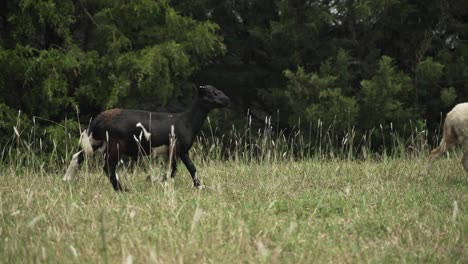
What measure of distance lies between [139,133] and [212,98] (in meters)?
1.17

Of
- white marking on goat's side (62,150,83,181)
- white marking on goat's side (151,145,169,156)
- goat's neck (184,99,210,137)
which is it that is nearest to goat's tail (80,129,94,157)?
white marking on goat's side (62,150,83,181)

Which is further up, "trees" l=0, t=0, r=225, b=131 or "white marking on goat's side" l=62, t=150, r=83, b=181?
"trees" l=0, t=0, r=225, b=131

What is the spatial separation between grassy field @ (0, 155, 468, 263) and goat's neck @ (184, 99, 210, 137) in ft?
2.58

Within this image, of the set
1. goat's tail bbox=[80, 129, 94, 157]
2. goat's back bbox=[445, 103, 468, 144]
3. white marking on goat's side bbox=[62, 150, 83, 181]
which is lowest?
white marking on goat's side bbox=[62, 150, 83, 181]

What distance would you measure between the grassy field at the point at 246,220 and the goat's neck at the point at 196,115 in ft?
2.58

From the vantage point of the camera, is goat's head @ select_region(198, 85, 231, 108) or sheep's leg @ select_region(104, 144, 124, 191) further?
goat's head @ select_region(198, 85, 231, 108)

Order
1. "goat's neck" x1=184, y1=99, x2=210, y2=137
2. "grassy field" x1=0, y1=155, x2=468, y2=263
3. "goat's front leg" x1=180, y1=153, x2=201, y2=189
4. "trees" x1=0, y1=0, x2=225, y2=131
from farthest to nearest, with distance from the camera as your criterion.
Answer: "trees" x1=0, y1=0, x2=225, y2=131 → "goat's neck" x1=184, y1=99, x2=210, y2=137 → "goat's front leg" x1=180, y1=153, x2=201, y2=189 → "grassy field" x1=0, y1=155, x2=468, y2=263

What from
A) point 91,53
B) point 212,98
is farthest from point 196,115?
point 91,53

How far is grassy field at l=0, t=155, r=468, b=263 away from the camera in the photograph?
3855mm

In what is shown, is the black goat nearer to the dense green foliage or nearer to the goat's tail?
the goat's tail

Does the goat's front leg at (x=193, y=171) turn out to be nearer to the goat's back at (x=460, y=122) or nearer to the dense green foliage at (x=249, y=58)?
the goat's back at (x=460, y=122)

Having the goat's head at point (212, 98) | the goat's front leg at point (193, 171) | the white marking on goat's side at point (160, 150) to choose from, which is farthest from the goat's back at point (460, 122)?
the white marking on goat's side at point (160, 150)

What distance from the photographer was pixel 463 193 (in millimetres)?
6707

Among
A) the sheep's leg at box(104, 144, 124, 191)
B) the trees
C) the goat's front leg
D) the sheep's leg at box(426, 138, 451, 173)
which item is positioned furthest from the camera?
the trees
